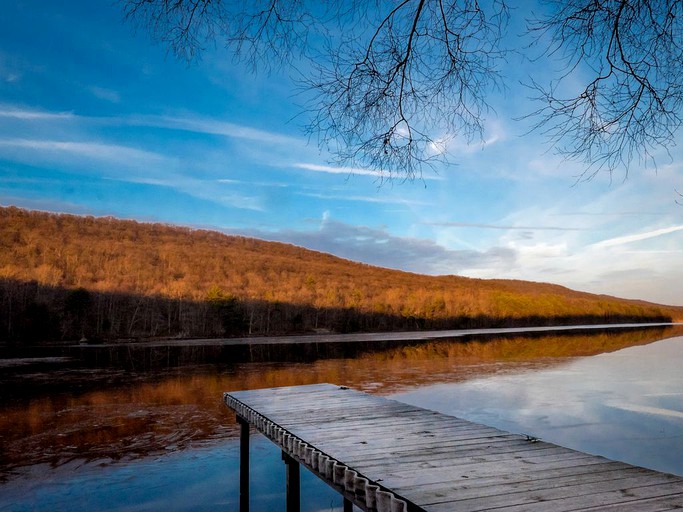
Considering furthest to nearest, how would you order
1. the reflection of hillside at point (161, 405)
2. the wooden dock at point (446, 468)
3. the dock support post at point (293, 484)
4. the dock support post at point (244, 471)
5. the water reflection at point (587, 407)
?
1. the water reflection at point (587, 407)
2. the reflection of hillside at point (161, 405)
3. the dock support post at point (244, 471)
4. the dock support post at point (293, 484)
5. the wooden dock at point (446, 468)

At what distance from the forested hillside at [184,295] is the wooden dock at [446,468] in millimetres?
51904

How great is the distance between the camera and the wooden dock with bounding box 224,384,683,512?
9.76 ft

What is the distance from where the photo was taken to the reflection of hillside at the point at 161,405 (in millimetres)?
9492

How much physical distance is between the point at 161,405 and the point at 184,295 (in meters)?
61.9

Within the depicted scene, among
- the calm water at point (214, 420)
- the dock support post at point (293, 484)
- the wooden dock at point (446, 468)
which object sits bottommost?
the calm water at point (214, 420)

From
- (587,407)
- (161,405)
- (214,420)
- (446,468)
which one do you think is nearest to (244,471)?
(446,468)

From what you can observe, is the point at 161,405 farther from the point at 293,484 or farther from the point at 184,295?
the point at 184,295

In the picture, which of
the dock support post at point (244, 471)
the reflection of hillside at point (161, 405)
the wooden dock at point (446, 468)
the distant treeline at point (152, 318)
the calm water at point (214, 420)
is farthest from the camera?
the distant treeline at point (152, 318)

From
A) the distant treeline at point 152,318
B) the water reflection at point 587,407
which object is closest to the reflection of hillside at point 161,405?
the water reflection at point 587,407

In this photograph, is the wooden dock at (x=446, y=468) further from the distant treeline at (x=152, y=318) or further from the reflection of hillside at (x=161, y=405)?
the distant treeline at (x=152, y=318)

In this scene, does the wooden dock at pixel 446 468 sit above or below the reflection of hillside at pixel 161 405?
above

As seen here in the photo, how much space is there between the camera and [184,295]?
73.5 meters

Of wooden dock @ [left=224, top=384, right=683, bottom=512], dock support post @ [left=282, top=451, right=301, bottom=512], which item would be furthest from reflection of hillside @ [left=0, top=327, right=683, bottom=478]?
wooden dock @ [left=224, top=384, right=683, bottom=512]

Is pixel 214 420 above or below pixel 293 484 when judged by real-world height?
below
